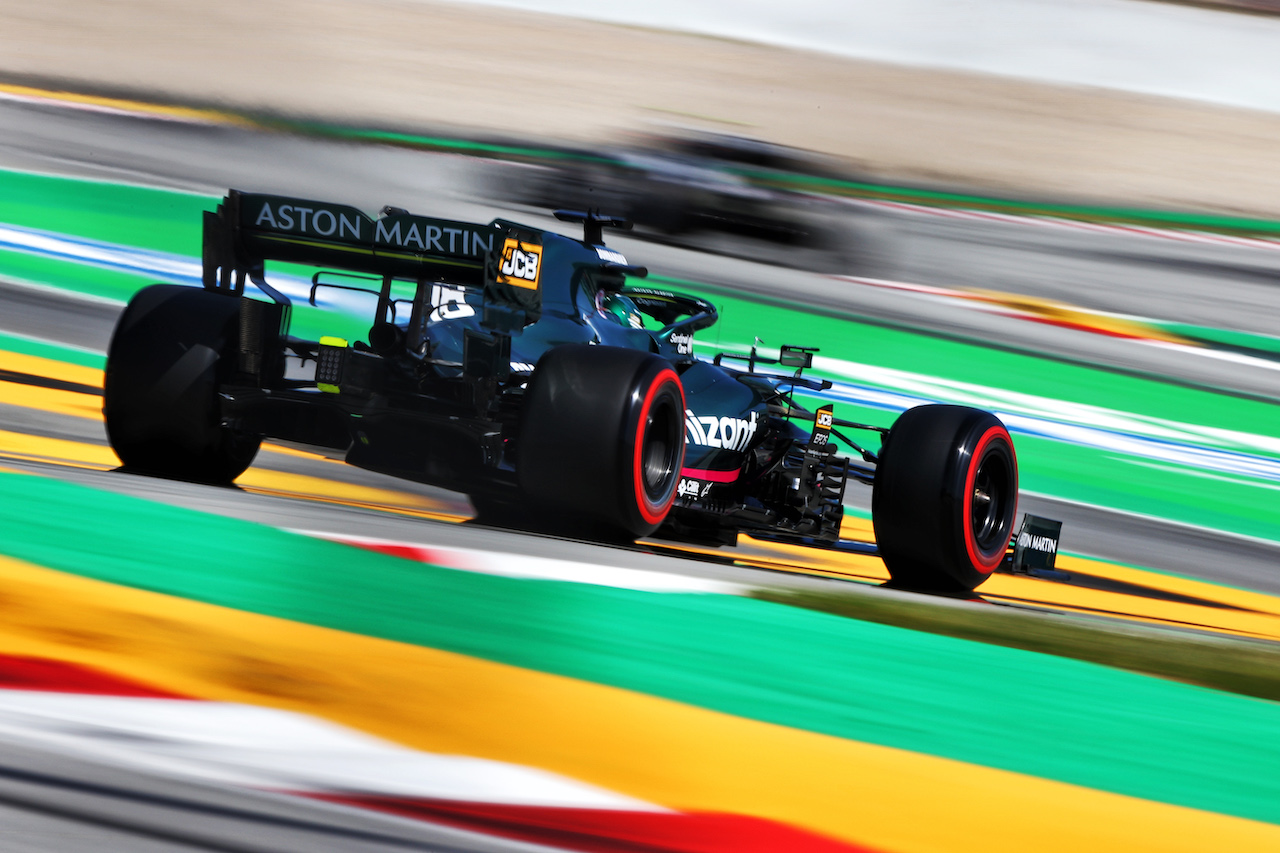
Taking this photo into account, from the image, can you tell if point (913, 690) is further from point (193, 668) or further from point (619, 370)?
point (193, 668)

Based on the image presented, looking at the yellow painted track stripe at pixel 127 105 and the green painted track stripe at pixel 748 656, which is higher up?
the yellow painted track stripe at pixel 127 105

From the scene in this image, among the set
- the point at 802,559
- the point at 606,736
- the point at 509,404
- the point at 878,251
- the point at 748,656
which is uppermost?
the point at 878,251

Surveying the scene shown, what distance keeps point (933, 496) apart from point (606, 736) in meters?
3.06

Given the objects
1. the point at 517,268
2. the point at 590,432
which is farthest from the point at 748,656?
the point at 517,268

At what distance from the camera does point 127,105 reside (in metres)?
17.1

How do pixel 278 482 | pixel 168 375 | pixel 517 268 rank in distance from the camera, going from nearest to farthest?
pixel 517 268, pixel 168 375, pixel 278 482

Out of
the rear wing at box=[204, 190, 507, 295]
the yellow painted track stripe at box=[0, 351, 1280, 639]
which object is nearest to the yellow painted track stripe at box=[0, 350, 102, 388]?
the yellow painted track stripe at box=[0, 351, 1280, 639]

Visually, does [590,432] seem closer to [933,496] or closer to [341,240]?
[341,240]

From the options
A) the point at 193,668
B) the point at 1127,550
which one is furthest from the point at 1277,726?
the point at 1127,550

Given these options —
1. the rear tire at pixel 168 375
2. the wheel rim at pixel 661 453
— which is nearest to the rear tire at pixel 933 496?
the wheel rim at pixel 661 453

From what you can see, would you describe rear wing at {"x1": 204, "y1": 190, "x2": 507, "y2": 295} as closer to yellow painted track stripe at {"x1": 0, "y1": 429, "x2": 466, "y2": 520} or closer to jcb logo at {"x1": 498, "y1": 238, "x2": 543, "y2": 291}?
jcb logo at {"x1": 498, "y1": 238, "x2": 543, "y2": 291}

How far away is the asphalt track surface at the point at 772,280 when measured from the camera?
19.0ft

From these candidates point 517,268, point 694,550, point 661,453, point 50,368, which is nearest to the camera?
point 517,268

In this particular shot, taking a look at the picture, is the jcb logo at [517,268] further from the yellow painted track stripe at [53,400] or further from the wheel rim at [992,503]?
the yellow painted track stripe at [53,400]
